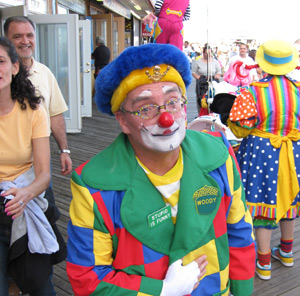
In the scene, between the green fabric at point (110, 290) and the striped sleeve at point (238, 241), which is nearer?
the green fabric at point (110, 290)

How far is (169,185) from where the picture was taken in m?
1.36

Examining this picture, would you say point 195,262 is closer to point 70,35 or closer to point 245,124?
point 245,124

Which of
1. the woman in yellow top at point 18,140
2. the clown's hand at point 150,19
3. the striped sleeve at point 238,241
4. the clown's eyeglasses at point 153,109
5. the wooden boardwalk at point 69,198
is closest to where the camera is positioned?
the clown's eyeglasses at point 153,109

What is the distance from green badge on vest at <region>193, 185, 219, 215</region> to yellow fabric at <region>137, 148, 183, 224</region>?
80 mm

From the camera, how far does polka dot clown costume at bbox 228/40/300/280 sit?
2.54m

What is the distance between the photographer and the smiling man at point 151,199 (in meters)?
1.25

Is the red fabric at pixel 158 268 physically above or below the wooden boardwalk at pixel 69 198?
above

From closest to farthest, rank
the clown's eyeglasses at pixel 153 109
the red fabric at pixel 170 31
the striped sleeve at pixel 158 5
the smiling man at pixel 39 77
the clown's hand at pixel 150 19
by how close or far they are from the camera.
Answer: the clown's eyeglasses at pixel 153 109 < the smiling man at pixel 39 77 < the striped sleeve at pixel 158 5 < the red fabric at pixel 170 31 < the clown's hand at pixel 150 19

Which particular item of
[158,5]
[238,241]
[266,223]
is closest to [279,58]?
[266,223]

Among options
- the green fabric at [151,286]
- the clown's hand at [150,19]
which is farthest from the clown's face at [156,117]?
the clown's hand at [150,19]

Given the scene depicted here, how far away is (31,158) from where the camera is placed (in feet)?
6.20

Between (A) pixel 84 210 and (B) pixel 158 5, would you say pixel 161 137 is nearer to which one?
(A) pixel 84 210

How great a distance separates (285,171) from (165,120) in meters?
1.63

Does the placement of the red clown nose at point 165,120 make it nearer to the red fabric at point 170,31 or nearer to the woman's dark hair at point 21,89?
the woman's dark hair at point 21,89
